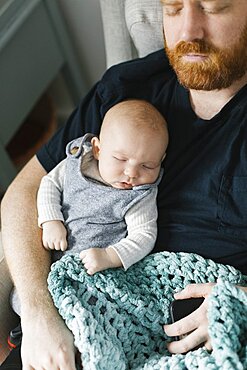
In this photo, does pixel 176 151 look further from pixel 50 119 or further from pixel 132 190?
pixel 50 119

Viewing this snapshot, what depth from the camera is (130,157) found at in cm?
118

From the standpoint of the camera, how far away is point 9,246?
4.22 ft

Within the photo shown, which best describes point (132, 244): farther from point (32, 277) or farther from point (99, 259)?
point (32, 277)

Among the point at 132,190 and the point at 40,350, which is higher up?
the point at 132,190

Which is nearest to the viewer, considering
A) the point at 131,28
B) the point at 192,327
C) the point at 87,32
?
the point at 192,327

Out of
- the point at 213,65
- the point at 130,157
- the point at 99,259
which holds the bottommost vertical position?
the point at 99,259

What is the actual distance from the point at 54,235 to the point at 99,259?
150 mm

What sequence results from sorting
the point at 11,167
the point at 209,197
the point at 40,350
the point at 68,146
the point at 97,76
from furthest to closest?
the point at 97,76 → the point at 11,167 → the point at 68,146 → the point at 209,197 → the point at 40,350

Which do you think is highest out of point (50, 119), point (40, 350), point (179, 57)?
point (179, 57)

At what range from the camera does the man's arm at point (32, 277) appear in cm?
108

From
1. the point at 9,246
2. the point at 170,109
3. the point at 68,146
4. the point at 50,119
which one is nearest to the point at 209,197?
the point at 170,109

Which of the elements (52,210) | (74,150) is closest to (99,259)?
(52,210)

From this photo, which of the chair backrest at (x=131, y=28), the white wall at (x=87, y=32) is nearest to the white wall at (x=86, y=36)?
the white wall at (x=87, y=32)

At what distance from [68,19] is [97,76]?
265 millimetres
